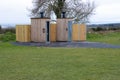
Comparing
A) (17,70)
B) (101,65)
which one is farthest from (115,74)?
(17,70)

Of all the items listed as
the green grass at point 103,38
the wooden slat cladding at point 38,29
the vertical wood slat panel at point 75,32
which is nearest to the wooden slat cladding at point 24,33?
the wooden slat cladding at point 38,29

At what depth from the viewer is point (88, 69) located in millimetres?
12875

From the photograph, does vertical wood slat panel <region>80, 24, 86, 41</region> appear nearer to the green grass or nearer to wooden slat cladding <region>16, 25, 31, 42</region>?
the green grass

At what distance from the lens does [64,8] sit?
49.7 meters

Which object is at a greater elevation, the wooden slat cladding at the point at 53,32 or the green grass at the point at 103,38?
the wooden slat cladding at the point at 53,32

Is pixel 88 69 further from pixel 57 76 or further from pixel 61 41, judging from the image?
pixel 61 41

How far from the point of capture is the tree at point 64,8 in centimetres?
4909

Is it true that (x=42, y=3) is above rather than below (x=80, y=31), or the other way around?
above

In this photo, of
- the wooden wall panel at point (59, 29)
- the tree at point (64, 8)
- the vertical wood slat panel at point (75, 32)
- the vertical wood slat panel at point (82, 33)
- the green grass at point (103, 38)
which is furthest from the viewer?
the tree at point (64, 8)

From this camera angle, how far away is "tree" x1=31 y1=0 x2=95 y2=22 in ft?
161

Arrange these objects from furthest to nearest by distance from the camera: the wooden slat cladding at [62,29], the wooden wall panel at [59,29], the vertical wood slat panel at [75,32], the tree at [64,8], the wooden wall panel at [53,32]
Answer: the tree at [64,8] < the vertical wood slat panel at [75,32] < the wooden wall panel at [53,32] < the wooden wall panel at [59,29] < the wooden slat cladding at [62,29]

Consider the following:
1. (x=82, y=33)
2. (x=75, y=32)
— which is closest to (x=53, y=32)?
(x=75, y=32)

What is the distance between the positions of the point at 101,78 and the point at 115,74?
88 centimetres

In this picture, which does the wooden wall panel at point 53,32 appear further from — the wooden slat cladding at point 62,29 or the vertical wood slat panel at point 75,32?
the vertical wood slat panel at point 75,32
